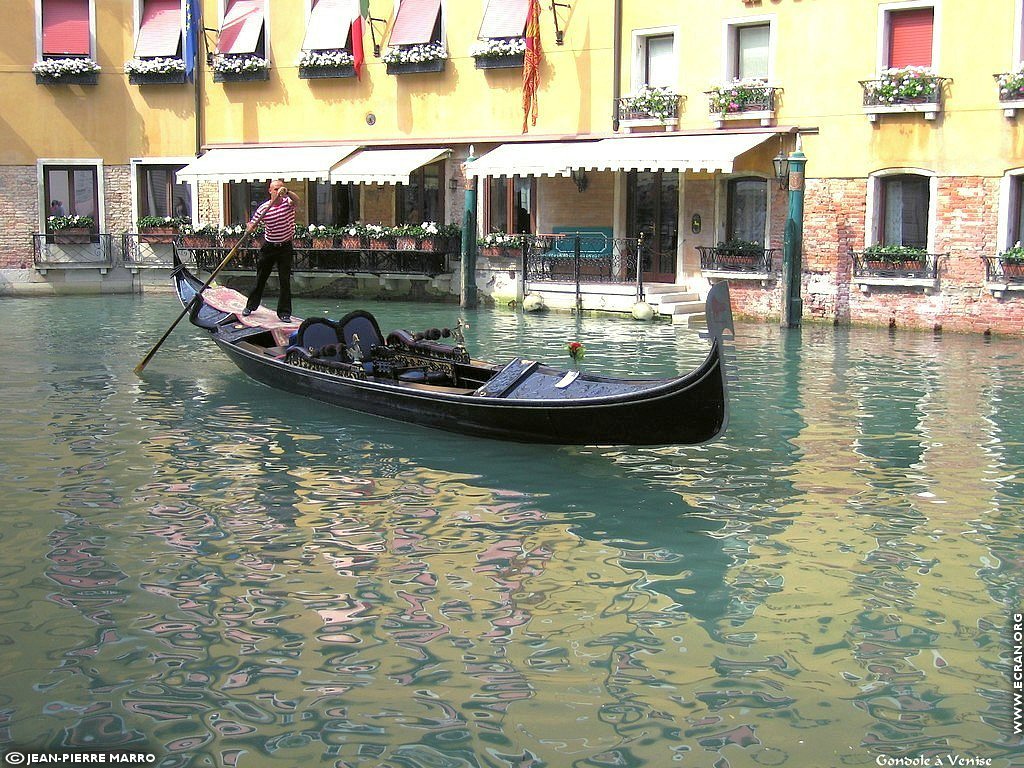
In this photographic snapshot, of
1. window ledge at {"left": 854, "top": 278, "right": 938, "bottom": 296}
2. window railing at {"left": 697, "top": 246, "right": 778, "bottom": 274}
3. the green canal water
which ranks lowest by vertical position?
the green canal water

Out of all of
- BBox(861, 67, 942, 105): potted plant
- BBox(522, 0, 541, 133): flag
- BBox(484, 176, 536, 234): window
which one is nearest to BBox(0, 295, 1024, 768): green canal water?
BBox(861, 67, 942, 105): potted plant

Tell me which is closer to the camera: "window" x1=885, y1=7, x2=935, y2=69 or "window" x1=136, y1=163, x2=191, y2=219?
"window" x1=885, y1=7, x2=935, y2=69

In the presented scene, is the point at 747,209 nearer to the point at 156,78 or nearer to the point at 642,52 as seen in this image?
the point at 642,52

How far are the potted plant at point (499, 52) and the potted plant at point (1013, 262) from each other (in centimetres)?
621

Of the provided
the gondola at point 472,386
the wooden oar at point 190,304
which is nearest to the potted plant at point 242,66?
the wooden oar at point 190,304

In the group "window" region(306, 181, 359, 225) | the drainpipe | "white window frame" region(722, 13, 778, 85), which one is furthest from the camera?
"window" region(306, 181, 359, 225)

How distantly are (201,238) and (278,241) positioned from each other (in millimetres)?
7768

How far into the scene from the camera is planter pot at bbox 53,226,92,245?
58.1 feet

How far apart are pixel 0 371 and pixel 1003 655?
26.8 ft

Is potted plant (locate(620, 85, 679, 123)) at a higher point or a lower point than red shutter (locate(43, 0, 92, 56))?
lower

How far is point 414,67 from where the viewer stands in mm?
16547

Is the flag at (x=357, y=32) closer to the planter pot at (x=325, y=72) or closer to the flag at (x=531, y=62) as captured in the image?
the planter pot at (x=325, y=72)

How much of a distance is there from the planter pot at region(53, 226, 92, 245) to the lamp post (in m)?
9.42

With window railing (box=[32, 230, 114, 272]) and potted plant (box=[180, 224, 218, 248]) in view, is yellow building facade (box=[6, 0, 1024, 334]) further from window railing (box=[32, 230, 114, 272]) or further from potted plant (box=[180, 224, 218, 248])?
potted plant (box=[180, 224, 218, 248])
